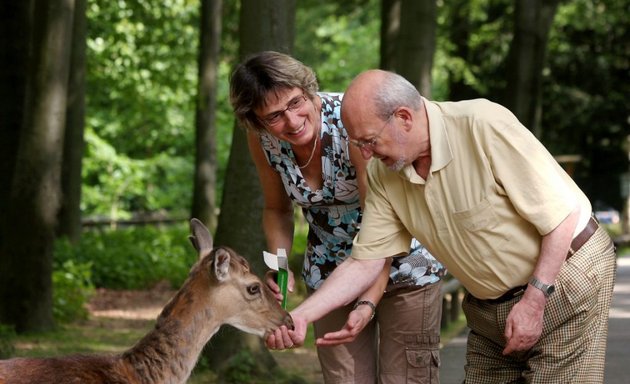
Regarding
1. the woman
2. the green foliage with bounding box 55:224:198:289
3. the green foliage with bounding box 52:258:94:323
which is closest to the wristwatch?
the woman

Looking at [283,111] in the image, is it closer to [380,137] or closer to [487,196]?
[380,137]

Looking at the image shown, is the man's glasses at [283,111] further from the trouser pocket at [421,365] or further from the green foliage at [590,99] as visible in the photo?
the green foliage at [590,99]

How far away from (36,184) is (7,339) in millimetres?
1903

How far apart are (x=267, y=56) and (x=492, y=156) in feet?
4.34

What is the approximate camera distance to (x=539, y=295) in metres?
→ 5.12

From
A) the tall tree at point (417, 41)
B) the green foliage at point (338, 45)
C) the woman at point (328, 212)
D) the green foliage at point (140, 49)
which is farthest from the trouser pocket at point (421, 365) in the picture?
the green foliage at point (338, 45)

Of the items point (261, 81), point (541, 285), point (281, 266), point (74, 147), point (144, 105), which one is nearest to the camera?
point (541, 285)

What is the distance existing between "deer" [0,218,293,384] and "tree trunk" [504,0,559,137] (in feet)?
54.0

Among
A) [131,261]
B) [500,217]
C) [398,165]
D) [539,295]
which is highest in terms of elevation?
[398,165]

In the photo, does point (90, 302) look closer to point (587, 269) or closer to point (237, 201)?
point (237, 201)

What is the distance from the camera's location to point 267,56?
5852mm

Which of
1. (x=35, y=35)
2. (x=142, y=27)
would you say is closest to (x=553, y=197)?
(x=35, y=35)

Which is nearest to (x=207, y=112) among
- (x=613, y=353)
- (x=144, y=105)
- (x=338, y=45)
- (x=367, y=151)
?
(x=144, y=105)

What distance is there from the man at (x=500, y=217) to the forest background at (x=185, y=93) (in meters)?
5.56
